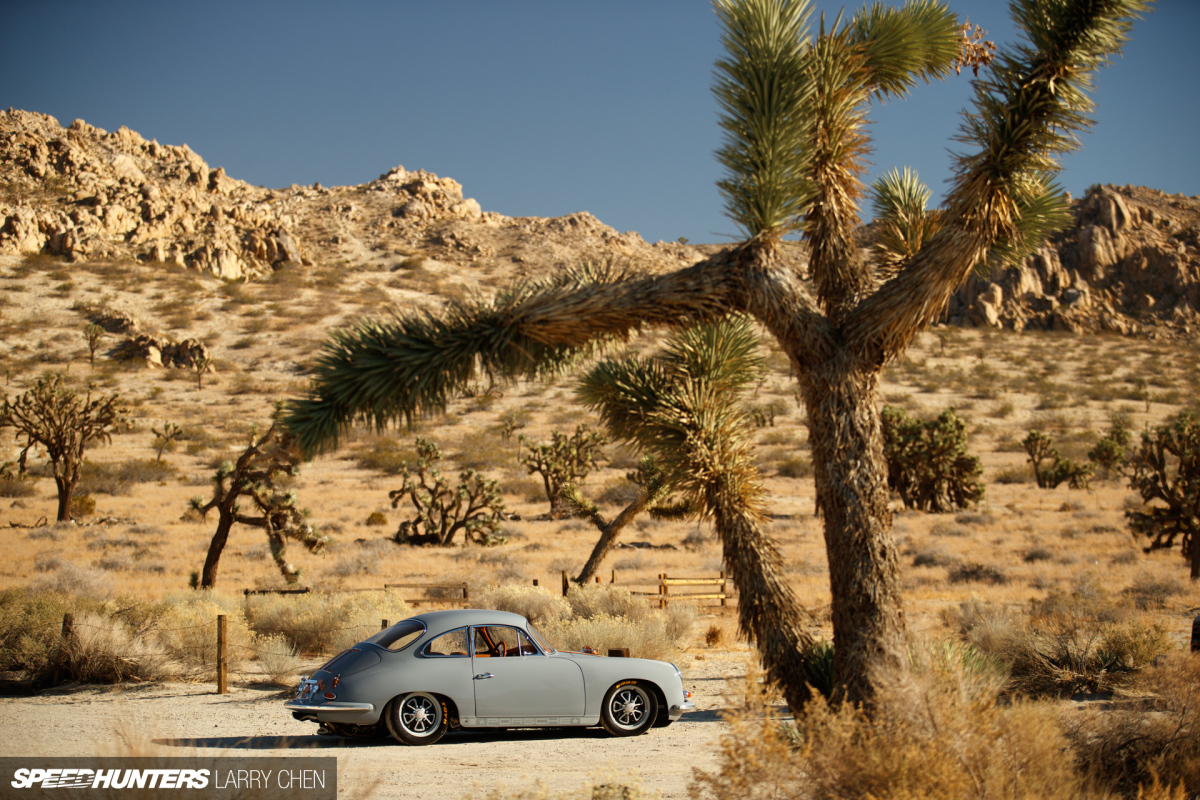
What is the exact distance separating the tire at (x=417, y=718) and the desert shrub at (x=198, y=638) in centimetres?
495

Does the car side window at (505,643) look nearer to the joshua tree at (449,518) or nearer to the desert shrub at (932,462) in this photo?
→ the joshua tree at (449,518)

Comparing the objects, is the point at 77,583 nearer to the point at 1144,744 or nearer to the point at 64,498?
the point at 64,498

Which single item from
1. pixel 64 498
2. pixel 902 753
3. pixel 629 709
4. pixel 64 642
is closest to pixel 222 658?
pixel 64 642

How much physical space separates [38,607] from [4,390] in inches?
1485

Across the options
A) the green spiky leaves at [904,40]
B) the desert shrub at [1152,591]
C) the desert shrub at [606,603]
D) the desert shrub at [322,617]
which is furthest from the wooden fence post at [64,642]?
the desert shrub at [1152,591]

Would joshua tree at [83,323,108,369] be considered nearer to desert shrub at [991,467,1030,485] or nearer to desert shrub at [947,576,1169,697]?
desert shrub at [991,467,1030,485]

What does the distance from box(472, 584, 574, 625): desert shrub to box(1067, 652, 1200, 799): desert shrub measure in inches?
348

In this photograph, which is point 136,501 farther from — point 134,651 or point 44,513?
point 134,651

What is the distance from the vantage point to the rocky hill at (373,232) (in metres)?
66.1

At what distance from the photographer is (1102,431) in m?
48.5

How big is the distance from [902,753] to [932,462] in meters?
30.6

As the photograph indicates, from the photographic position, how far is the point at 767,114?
4.96 m

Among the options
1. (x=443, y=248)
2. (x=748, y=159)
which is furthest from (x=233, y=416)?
(x=748, y=159)

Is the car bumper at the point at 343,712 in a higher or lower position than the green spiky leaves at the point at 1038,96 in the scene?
lower
